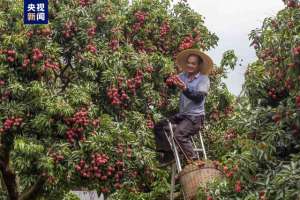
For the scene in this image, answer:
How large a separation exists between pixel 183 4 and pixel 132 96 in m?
3.24

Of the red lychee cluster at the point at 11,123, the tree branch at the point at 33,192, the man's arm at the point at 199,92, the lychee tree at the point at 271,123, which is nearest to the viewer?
the lychee tree at the point at 271,123

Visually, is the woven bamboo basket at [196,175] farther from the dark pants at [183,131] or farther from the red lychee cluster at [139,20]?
the red lychee cluster at [139,20]

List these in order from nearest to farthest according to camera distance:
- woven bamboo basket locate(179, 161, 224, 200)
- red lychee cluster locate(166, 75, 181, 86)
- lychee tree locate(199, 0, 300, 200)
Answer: lychee tree locate(199, 0, 300, 200) → woven bamboo basket locate(179, 161, 224, 200) → red lychee cluster locate(166, 75, 181, 86)

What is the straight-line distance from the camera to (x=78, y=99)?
8773 millimetres

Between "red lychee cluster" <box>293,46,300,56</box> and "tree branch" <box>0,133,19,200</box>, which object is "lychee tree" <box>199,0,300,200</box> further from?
"tree branch" <box>0,133,19,200</box>

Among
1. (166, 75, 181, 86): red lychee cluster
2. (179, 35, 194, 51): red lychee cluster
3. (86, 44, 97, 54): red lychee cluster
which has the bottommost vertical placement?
(166, 75, 181, 86): red lychee cluster

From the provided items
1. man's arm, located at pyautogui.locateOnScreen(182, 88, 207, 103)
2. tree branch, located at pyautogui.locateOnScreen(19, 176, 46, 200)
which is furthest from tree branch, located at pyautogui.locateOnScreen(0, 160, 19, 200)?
man's arm, located at pyautogui.locateOnScreen(182, 88, 207, 103)

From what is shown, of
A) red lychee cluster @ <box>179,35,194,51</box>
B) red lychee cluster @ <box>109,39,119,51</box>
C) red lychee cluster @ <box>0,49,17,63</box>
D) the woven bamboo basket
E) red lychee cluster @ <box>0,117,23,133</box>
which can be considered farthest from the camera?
red lychee cluster @ <box>179,35,194,51</box>

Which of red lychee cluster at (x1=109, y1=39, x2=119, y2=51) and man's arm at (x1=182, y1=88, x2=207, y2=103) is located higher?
red lychee cluster at (x1=109, y1=39, x2=119, y2=51)

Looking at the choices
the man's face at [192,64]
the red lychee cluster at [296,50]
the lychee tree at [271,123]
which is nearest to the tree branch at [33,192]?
the man's face at [192,64]

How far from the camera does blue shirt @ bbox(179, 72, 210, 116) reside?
9.14 m

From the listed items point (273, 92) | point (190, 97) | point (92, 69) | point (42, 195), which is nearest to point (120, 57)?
point (92, 69)

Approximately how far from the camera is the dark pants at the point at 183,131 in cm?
915

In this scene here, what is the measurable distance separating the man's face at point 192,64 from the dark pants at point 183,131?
672 mm
